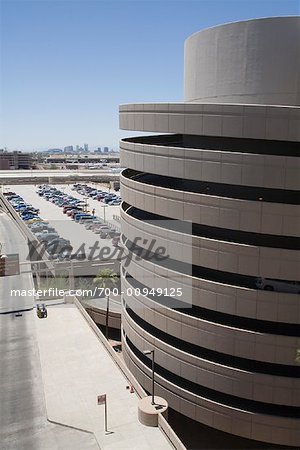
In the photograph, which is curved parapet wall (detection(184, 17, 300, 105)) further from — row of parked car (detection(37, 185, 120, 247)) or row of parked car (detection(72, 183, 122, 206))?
row of parked car (detection(72, 183, 122, 206))

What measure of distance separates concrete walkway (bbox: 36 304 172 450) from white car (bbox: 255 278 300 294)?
1162cm

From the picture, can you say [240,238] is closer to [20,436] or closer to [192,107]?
[192,107]

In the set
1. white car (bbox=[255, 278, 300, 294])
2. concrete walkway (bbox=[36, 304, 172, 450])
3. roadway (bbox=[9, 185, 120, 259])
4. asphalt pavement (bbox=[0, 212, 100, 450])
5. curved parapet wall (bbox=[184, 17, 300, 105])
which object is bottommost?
asphalt pavement (bbox=[0, 212, 100, 450])

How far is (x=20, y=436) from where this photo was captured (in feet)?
88.2

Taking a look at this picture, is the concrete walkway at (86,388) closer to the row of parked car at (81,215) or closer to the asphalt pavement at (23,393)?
the asphalt pavement at (23,393)

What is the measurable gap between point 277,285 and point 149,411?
11943 mm

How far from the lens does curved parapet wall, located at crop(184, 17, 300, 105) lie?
30.0 meters

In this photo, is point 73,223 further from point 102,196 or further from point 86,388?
point 86,388

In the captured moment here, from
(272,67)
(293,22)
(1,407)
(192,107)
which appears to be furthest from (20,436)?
(293,22)

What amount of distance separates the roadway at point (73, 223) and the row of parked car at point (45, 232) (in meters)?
1.49

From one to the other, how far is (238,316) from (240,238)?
5.30 m

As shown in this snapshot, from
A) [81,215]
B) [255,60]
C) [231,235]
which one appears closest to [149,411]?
[231,235]

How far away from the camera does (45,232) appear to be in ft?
270

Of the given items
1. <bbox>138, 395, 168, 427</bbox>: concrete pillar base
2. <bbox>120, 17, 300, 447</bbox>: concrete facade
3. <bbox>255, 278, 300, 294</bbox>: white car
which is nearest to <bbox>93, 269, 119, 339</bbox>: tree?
<bbox>120, 17, 300, 447</bbox>: concrete facade
